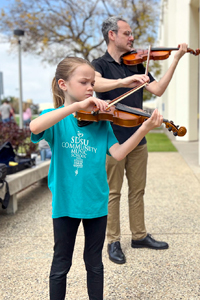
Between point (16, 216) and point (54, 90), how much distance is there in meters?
2.45

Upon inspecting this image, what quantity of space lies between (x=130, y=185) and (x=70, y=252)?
124 centimetres

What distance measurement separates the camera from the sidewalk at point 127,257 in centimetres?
232

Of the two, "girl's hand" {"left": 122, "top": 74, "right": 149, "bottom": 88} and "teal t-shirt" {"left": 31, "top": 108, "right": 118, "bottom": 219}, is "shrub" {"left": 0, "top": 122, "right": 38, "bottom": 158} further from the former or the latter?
"teal t-shirt" {"left": 31, "top": 108, "right": 118, "bottom": 219}

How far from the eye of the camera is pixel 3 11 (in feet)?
54.8

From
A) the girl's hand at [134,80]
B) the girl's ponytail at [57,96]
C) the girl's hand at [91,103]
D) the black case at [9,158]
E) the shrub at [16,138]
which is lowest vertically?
the black case at [9,158]

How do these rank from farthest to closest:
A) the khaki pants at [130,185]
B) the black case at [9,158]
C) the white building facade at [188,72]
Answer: the white building facade at [188,72] < the black case at [9,158] < the khaki pants at [130,185]

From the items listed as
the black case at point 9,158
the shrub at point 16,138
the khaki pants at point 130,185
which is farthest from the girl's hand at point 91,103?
the shrub at point 16,138

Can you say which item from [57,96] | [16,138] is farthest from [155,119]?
[16,138]

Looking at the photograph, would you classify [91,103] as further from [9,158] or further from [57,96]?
[9,158]

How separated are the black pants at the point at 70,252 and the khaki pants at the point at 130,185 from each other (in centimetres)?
101

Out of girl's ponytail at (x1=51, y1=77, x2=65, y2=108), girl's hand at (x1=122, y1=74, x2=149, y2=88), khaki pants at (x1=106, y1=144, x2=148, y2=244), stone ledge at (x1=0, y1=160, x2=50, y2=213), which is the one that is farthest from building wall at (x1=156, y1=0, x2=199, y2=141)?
girl's ponytail at (x1=51, y1=77, x2=65, y2=108)

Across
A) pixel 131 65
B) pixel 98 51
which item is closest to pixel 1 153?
pixel 131 65

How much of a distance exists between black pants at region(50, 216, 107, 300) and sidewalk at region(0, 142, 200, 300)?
449mm

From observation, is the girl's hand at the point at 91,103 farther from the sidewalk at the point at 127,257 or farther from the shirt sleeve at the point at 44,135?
the sidewalk at the point at 127,257
